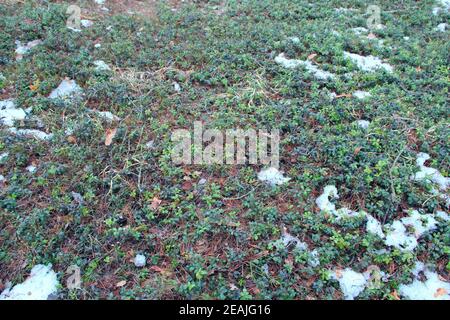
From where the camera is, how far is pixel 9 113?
5.66 m

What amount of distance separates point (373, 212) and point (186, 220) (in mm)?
2127

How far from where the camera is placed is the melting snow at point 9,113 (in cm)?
555

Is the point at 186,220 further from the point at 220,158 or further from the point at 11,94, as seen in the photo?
the point at 11,94

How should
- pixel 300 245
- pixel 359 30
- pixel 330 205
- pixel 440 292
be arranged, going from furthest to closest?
pixel 359 30 → pixel 330 205 → pixel 300 245 → pixel 440 292

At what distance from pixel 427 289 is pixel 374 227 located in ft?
2.58

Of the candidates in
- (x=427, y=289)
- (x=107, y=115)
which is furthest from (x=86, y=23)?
(x=427, y=289)

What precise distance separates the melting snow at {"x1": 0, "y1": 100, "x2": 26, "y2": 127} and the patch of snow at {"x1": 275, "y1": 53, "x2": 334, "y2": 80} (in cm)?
400

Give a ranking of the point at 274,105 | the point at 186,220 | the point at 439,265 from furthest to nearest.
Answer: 1. the point at 274,105
2. the point at 186,220
3. the point at 439,265

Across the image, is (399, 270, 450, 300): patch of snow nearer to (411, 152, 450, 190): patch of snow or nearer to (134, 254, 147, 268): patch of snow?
(411, 152, 450, 190): patch of snow

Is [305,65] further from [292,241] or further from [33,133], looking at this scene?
[33,133]

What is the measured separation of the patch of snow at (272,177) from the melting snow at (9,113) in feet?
11.3
